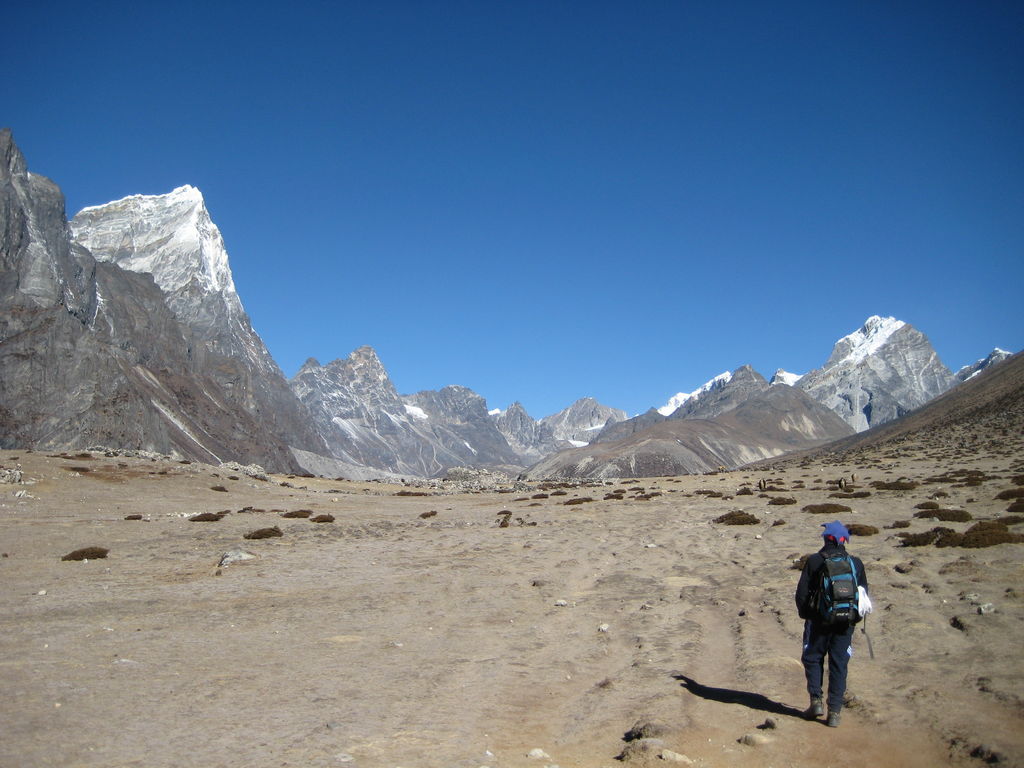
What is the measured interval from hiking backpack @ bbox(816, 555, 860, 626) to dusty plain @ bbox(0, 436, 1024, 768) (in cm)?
132

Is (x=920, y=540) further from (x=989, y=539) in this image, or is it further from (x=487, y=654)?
(x=487, y=654)

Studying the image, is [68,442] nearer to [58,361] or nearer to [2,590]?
[58,361]

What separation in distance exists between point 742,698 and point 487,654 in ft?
14.9

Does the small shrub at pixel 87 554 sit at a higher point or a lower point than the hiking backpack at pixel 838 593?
lower

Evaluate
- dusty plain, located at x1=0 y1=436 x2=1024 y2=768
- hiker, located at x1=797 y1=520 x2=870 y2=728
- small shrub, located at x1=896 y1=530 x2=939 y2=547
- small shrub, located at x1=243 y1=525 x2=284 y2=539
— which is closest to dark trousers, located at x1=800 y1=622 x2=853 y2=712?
hiker, located at x1=797 y1=520 x2=870 y2=728

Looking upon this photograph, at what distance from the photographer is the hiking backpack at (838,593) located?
9.02 meters

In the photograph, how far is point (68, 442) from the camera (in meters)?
99.1

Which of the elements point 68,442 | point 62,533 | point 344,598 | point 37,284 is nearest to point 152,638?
point 344,598

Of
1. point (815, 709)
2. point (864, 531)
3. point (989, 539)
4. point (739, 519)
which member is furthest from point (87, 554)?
point (989, 539)

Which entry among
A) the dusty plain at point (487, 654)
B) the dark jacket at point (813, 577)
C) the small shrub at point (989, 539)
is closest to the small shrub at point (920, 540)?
the dusty plain at point (487, 654)

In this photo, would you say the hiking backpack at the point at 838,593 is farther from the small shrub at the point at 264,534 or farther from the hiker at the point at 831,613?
the small shrub at the point at 264,534

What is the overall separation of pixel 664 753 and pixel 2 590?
53.8 feet

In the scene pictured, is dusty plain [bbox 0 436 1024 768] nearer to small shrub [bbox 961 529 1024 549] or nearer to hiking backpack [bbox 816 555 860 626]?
small shrub [bbox 961 529 1024 549]

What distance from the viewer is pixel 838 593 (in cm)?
903
